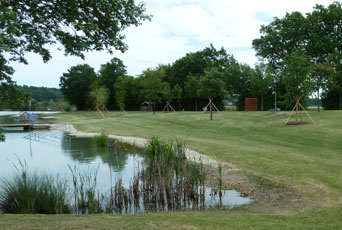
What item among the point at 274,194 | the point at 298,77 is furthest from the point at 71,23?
the point at 298,77

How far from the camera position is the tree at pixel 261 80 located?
47438 mm

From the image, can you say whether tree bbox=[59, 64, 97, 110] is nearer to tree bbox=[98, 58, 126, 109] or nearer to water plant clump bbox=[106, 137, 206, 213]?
tree bbox=[98, 58, 126, 109]

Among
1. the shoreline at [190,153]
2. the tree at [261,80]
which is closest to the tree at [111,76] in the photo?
the tree at [261,80]

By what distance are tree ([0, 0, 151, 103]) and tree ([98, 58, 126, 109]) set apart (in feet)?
231

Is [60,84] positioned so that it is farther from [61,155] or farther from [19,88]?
[19,88]

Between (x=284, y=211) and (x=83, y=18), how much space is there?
5606mm

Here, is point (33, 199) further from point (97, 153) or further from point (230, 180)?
point (97, 153)

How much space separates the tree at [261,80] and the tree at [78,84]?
Result: 1901 inches

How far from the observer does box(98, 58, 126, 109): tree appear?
77.6 meters

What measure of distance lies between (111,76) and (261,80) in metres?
41.7

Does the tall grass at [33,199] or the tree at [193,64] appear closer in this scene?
the tall grass at [33,199]

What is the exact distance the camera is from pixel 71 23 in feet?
22.0

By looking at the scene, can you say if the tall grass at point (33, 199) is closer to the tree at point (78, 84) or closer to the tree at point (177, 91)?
the tree at point (177, 91)

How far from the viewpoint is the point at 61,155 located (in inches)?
706
